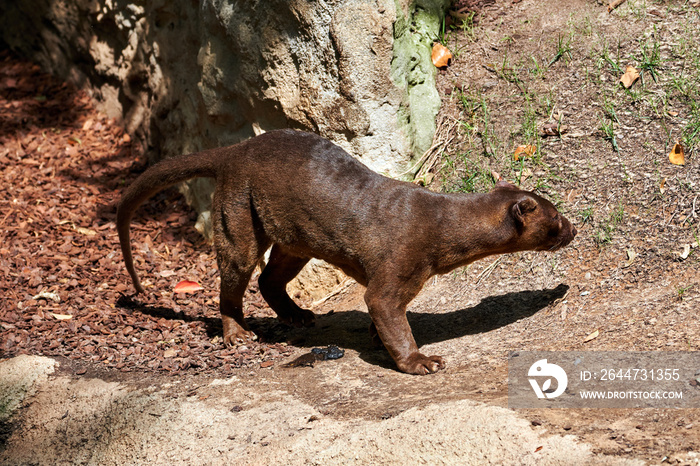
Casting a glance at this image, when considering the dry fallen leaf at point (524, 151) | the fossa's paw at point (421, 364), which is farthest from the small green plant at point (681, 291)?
the dry fallen leaf at point (524, 151)

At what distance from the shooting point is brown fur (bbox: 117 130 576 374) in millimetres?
5516

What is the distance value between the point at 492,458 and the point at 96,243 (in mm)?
5692

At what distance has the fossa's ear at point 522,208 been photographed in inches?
218

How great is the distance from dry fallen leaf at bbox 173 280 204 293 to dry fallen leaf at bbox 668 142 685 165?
4831mm

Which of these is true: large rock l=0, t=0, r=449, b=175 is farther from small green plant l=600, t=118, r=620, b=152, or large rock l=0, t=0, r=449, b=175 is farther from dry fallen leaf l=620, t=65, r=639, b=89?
dry fallen leaf l=620, t=65, r=639, b=89

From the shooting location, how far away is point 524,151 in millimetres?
7016

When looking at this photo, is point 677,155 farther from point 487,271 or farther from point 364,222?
point 364,222

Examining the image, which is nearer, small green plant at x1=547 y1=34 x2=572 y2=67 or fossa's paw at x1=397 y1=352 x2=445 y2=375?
fossa's paw at x1=397 y1=352 x2=445 y2=375

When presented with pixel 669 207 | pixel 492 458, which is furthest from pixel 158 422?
pixel 669 207

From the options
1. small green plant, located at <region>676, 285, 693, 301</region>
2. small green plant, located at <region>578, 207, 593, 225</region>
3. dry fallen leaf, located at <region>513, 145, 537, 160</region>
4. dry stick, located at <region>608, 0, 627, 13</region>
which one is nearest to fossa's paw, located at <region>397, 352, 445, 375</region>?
small green plant, located at <region>676, 285, 693, 301</region>

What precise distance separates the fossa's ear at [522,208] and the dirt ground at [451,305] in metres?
0.86

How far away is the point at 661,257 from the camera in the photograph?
5738mm

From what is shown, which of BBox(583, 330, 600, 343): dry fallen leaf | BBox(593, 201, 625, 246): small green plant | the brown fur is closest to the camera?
BBox(583, 330, 600, 343): dry fallen leaf

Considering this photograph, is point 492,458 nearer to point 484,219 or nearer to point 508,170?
point 484,219
